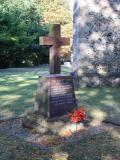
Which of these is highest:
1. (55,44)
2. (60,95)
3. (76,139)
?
(55,44)

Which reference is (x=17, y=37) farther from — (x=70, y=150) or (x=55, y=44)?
(x=70, y=150)

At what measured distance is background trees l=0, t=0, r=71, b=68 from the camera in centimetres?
2259

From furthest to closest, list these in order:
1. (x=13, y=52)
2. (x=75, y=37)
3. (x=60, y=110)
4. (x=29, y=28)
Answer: (x=29, y=28) < (x=13, y=52) < (x=75, y=37) < (x=60, y=110)

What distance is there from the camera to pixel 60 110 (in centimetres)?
765

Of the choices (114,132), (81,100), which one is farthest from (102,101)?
(114,132)

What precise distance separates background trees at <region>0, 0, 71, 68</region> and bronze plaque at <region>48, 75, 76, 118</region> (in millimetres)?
14202

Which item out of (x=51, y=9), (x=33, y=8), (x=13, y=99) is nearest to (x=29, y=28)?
(x=33, y=8)

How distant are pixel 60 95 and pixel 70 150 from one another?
5.89 feet

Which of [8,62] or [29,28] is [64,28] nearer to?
[29,28]

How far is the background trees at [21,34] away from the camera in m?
22.6

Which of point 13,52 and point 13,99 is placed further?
point 13,52

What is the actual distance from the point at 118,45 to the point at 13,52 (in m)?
11.6

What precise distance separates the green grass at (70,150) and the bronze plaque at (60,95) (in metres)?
1.06

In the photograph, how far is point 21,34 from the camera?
912 inches
